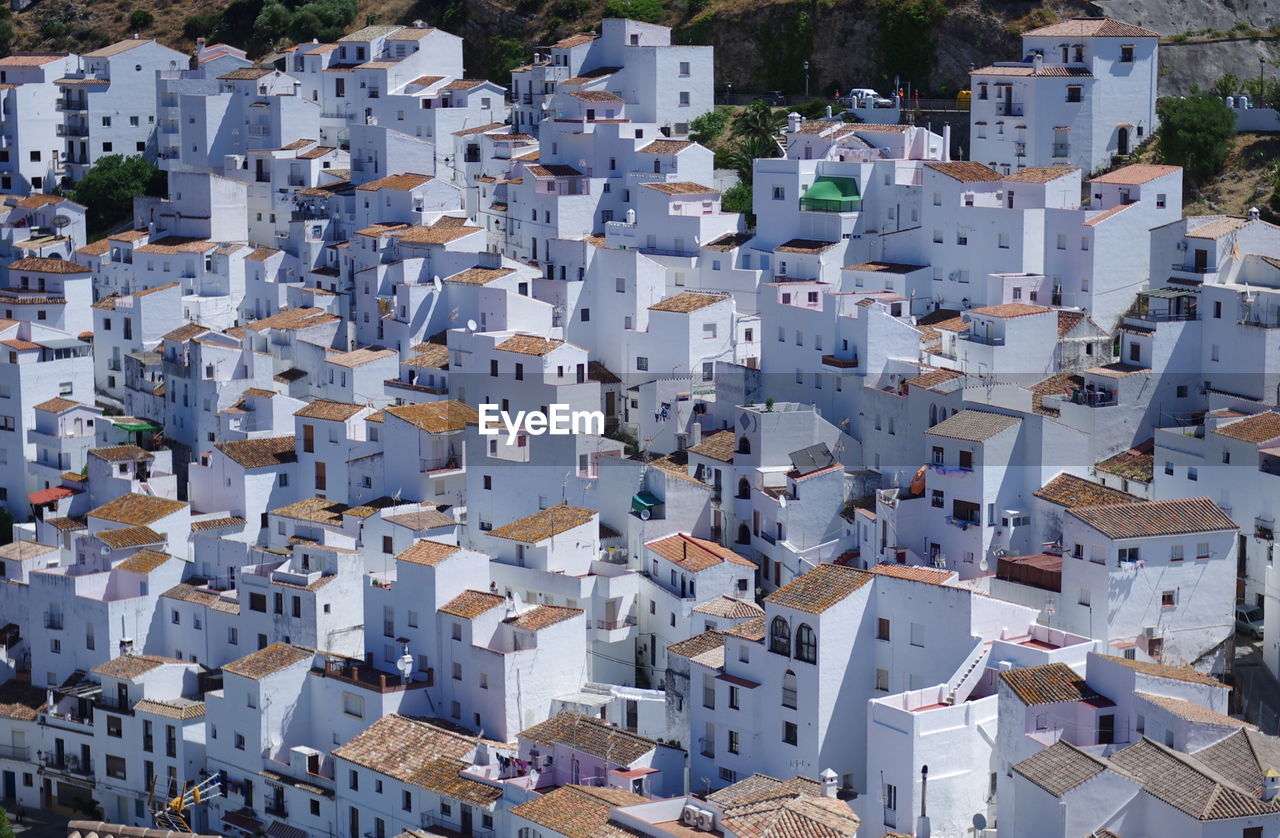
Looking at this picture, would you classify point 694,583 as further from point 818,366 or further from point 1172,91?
point 1172,91

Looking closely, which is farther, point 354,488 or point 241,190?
point 241,190

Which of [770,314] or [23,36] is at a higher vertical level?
[23,36]

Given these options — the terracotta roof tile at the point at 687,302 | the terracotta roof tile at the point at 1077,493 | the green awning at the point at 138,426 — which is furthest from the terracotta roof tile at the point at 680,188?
the terracotta roof tile at the point at 1077,493

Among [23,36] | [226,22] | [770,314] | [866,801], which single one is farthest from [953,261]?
[23,36]

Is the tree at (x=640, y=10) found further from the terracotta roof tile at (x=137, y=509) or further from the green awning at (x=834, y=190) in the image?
the terracotta roof tile at (x=137, y=509)

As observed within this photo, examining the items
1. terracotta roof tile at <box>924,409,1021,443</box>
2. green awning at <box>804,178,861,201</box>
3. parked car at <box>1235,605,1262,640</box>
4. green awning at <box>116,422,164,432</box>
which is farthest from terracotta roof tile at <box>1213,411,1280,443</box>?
green awning at <box>116,422,164,432</box>

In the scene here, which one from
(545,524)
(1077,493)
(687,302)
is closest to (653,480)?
(545,524)
